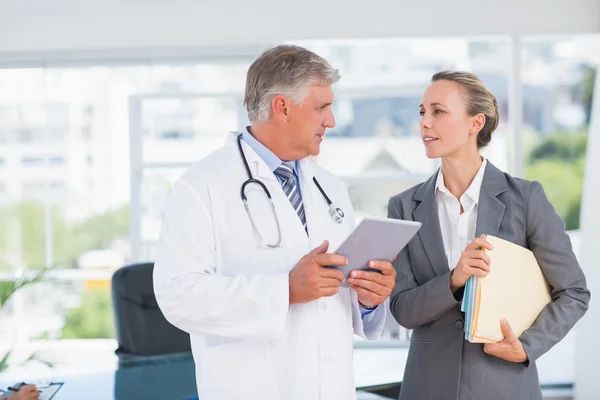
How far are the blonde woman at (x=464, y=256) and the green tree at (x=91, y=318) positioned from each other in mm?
4796

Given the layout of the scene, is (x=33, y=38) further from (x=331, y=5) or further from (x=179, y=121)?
(x=331, y=5)

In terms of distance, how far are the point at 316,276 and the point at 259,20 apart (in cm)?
410

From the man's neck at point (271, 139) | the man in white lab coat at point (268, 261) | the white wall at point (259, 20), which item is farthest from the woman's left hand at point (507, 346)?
the white wall at point (259, 20)

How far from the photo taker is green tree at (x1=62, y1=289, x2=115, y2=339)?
6402 millimetres

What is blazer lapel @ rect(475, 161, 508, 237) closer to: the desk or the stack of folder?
the stack of folder

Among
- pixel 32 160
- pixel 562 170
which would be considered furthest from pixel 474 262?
pixel 32 160

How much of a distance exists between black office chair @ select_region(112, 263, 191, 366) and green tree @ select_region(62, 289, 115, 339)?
10.3 ft

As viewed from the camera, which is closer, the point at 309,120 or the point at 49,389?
the point at 309,120

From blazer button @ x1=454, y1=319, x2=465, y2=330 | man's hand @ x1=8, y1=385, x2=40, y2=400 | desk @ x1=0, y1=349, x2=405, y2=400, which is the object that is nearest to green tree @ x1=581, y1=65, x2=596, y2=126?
desk @ x1=0, y1=349, x2=405, y2=400

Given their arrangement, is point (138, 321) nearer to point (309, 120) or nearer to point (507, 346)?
point (309, 120)

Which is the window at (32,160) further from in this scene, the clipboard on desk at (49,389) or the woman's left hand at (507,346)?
the woman's left hand at (507,346)

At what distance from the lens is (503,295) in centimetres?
189

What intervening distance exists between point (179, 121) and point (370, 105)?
4.65ft

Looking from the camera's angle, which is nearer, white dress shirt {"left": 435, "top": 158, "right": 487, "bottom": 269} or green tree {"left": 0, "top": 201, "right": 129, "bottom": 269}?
white dress shirt {"left": 435, "top": 158, "right": 487, "bottom": 269}
